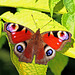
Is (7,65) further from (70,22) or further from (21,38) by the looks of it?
(70,22)

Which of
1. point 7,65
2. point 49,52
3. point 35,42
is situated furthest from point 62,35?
point 7,65

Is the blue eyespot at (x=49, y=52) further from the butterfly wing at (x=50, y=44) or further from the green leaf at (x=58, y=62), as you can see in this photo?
the green leaf at (x=58, y=62)

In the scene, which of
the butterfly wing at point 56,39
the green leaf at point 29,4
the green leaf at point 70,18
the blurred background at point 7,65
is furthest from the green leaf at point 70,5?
the blurred background at point 7,65

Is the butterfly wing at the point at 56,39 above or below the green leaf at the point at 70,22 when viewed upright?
below

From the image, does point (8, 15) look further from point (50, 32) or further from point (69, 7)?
point (69, 7)

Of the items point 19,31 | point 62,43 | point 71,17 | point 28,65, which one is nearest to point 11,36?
point 19,31

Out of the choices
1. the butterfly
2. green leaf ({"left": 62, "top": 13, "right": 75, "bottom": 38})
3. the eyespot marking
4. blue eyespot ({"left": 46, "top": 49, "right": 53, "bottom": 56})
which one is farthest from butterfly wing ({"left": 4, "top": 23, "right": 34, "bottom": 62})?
green leaf ({"left": 62, "top": 13, "right": 75, "bottom": 38})

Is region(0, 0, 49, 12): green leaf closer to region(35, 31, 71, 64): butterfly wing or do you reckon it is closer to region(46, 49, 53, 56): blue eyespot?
region(35, 31, 71, 64): butterfly wing
